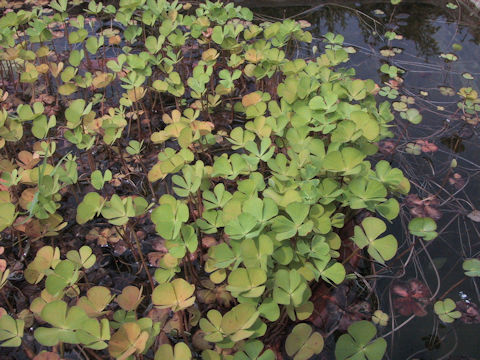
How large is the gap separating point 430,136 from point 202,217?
1.27 metres

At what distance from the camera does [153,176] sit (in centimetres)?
151

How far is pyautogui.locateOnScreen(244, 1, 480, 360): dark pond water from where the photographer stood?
129 cm

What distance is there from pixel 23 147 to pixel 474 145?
2212mm

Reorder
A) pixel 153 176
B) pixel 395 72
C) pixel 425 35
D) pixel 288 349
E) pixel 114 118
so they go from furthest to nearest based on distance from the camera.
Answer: pixel 425 35
pixel 395 72
pixel 114 118
pixel 153 176
pixel 288 349

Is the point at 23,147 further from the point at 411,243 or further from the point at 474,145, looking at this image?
the point at 474,145

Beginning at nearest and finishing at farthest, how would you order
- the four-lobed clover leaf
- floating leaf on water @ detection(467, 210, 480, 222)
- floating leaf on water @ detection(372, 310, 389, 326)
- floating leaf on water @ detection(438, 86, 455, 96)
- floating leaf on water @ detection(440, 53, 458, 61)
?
the four-lobed clover leaf → floating leaf on water @ detection(372, 310, 389, 326) → floating leaf on water @ detection(467, 210, 480, 222) → floating leaf on water @ detection(438, 86, 455, 96) → floating leaf on water @ detection(440, 53, 458, 61)

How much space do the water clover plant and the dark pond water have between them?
0.11 metres

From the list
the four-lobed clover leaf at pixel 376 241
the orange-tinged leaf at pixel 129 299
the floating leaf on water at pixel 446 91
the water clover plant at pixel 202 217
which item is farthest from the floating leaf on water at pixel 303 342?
the floating leaf on water at pixel 446 91

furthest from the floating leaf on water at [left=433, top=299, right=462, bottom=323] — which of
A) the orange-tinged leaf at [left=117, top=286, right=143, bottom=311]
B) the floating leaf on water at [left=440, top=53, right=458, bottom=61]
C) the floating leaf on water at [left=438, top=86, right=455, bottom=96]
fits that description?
the floating leaf on water at [left=440, top=53, right=458, bottom=61]

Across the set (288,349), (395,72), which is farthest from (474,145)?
(288,349)

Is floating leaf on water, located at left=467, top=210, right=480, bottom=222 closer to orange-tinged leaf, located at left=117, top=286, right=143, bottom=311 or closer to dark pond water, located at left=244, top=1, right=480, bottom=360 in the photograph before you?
dark pond water, located at left=244, top=1, right=480, bottom=360

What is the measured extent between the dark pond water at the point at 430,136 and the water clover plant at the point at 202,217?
112mm

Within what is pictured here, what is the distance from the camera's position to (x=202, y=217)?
1492 mm

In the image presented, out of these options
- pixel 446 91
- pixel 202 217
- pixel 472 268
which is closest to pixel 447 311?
pixel 472 268
